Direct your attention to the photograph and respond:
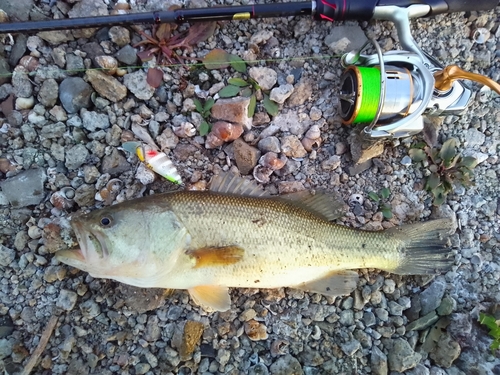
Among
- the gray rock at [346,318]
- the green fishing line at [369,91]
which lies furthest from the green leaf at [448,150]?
the gray rock at [346,318]

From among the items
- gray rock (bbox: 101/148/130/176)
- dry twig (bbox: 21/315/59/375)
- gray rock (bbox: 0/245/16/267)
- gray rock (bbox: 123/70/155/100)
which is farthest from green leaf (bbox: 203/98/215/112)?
dry twig (bbox: 21/315/59/375)

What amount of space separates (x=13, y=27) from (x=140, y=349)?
2.65 m

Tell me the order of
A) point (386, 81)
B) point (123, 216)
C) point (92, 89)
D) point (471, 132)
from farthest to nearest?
1. point (471, 132)
2. point (92, 89)
3. point (386, 81)
4. point (123, 216)

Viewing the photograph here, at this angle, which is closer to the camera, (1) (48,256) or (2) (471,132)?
(1) (48,256)

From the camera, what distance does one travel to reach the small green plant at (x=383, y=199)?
10.5 feet

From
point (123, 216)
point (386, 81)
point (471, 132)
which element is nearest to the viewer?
point (123, 216)

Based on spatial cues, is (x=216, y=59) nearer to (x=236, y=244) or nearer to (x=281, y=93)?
(x=281, y=93)

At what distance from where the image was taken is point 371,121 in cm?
297

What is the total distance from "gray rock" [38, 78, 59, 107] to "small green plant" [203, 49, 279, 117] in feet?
4.00

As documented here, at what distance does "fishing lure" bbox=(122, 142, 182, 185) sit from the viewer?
2.95m

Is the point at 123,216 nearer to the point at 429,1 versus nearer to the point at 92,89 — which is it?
the point at 92,89

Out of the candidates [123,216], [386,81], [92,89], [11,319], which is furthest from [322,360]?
[92,89]

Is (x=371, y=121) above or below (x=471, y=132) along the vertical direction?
above

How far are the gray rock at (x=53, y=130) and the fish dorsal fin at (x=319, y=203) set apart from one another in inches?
73.6
